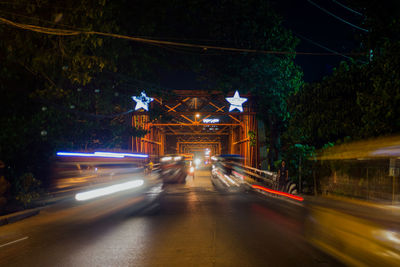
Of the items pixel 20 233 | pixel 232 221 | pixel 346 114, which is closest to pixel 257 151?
pixel 346 114

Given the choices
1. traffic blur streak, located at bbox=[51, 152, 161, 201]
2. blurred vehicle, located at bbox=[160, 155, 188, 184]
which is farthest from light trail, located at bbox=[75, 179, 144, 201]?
blurred vehicle, located at bbox=[160, 155, 188, 184]

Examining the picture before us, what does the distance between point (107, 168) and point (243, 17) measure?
13345 millimetres

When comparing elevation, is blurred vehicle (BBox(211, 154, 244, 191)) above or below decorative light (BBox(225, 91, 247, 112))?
below

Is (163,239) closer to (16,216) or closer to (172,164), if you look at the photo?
(16,216)

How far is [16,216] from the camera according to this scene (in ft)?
38.5

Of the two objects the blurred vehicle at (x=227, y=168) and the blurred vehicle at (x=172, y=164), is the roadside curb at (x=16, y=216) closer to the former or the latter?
the blurred vehicle at (x=227, y=168)

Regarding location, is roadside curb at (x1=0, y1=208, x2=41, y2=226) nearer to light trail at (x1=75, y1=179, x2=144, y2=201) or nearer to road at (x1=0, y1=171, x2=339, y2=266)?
road at (x1=0, y1=171, x2=339, y2=266)

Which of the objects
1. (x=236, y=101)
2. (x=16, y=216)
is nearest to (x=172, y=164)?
(x=236, y=101)

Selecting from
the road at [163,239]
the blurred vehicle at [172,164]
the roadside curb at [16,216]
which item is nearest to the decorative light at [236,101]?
the blurred vehicle at [172,164]

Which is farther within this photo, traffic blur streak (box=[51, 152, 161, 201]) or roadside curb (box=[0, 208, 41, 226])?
traffic blur streak (box=[51, 152, 161, 201])

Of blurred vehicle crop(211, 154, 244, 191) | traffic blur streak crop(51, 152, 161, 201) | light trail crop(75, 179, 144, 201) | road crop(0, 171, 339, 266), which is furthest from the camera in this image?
blurred vehicle crop(211, 154, 244, 191)

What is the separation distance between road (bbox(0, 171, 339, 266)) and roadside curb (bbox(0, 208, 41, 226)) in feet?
1.07

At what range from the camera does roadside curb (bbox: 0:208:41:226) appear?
1104 cm

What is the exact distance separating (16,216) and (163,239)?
21.7 feet
